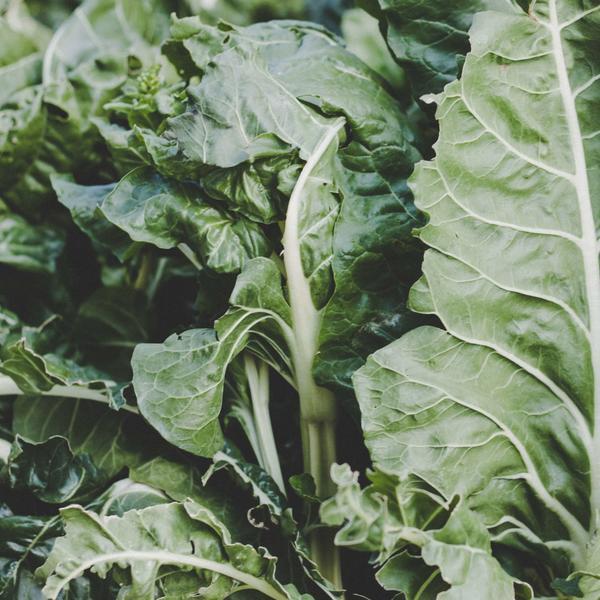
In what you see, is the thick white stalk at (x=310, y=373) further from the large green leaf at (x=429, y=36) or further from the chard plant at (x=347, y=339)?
the large green leaf at (x=429, y=36)

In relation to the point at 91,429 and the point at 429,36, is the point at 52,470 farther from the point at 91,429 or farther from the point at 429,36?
the point at 429,36

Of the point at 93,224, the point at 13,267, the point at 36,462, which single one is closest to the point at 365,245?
the point at 93,224

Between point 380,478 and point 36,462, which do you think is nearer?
point 380,478

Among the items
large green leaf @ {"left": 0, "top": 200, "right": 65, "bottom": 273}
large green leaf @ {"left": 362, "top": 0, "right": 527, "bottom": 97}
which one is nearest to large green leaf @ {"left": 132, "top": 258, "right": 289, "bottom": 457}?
large green leaf @ {"left": 362, "top": 0, "right": 527, "bottom": 97}

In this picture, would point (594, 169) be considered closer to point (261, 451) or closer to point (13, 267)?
point (261, 451)

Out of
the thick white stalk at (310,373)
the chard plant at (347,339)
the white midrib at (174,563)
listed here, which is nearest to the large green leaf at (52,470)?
the chard plant at (347,339)

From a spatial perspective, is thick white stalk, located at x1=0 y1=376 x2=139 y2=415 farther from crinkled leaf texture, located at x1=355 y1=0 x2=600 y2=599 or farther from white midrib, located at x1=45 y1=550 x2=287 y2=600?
crinkled leaf texture, located at x1=355 y1=0 x2=600 y2=599

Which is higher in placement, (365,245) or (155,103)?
(155,103)

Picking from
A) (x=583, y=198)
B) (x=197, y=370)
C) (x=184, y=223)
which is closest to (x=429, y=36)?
(x=583, y=198)
